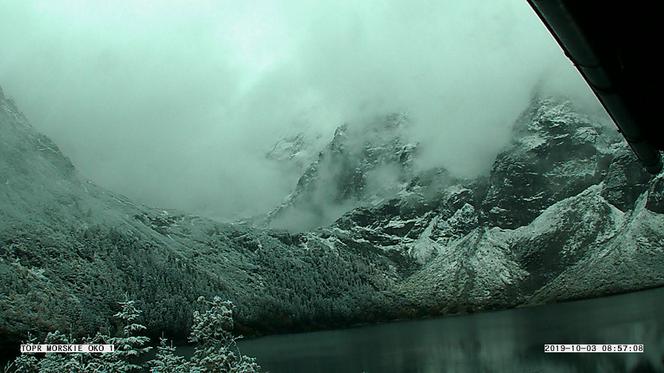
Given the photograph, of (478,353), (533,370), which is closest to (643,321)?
(478,353)

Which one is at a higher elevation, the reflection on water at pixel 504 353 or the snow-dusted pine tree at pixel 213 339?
the reflection on water at pixel 504 353

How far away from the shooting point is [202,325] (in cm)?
3105

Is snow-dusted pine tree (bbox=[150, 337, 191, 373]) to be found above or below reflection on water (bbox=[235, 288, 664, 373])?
below

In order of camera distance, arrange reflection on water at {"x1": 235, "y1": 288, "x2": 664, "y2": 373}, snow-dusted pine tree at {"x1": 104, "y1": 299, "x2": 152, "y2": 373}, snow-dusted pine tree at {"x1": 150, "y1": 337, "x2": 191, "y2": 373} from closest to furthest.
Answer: snow-dusted pine tree at {"x1": 104, "y1": 299, "x2": 152, "y2": 373}
snow-dusted pine tree at {"x1": 150, "y1": 337, "x2": 191, "y2": 373}
reflection on water at {"x1": 235, "y1": 288, "x2": 664, "y2": 373}

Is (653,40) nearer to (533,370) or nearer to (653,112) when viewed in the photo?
(653,112)

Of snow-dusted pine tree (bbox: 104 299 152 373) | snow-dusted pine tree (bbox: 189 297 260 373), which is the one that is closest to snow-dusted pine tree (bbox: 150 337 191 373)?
snow-dusted pine tree (bbox: 189 297 260 373)

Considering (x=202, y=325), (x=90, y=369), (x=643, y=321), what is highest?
(x=643, y=321)

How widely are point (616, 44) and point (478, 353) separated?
144 m

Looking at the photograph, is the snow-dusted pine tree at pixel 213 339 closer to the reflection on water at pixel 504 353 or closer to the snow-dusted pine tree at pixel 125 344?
the snow-dusted pine tree at pixel 125 344

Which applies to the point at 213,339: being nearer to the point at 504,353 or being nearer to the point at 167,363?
the point at 167,363

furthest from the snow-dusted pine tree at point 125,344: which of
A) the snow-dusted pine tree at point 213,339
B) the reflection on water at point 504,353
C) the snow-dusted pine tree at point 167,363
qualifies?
the reflection on water at point 504,353

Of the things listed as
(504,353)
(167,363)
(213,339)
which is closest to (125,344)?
(167,363)

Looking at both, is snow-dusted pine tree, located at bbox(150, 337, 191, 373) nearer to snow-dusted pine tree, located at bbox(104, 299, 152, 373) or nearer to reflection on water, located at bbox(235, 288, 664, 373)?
snow-dusted pine tree, located at bbox(104, 299, 152, 373)

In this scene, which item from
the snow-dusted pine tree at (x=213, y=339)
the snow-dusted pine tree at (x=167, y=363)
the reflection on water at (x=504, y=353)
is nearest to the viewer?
the snow-dusted pine tree at (x=213, y=339)
